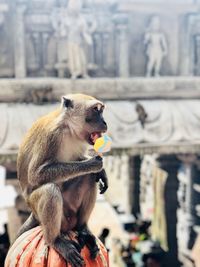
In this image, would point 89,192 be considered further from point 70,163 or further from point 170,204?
point 170,204

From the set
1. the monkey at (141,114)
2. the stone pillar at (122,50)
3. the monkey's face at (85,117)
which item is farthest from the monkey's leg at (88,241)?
the stone pillar at (122,50)

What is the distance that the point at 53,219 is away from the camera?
2.38 metres

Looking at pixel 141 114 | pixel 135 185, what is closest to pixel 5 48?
pixel 141 114

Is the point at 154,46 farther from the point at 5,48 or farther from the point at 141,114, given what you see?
the point at 5,48

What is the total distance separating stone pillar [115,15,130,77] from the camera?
738cm

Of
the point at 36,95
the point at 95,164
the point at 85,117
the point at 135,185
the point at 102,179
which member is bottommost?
the point at 135,185

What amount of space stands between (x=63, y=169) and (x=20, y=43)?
5004 mm

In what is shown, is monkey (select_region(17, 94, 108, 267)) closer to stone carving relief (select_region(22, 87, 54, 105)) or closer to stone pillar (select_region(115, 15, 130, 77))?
stone carving relief (select_region(22, 87, 54, 105))

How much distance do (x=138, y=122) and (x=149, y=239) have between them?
3157mm

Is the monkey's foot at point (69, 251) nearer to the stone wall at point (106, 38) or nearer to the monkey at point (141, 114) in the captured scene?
the monkey at point (141, 114)

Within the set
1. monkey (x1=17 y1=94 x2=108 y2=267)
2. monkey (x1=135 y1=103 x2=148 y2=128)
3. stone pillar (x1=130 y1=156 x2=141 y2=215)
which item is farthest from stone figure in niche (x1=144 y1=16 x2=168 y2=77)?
monkey (x1=17 y1=94 x2=108 y2=267)

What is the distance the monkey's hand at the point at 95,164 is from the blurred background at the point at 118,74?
380 centimetres

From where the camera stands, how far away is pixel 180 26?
310 inches

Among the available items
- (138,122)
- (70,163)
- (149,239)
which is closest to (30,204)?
(70,163)
